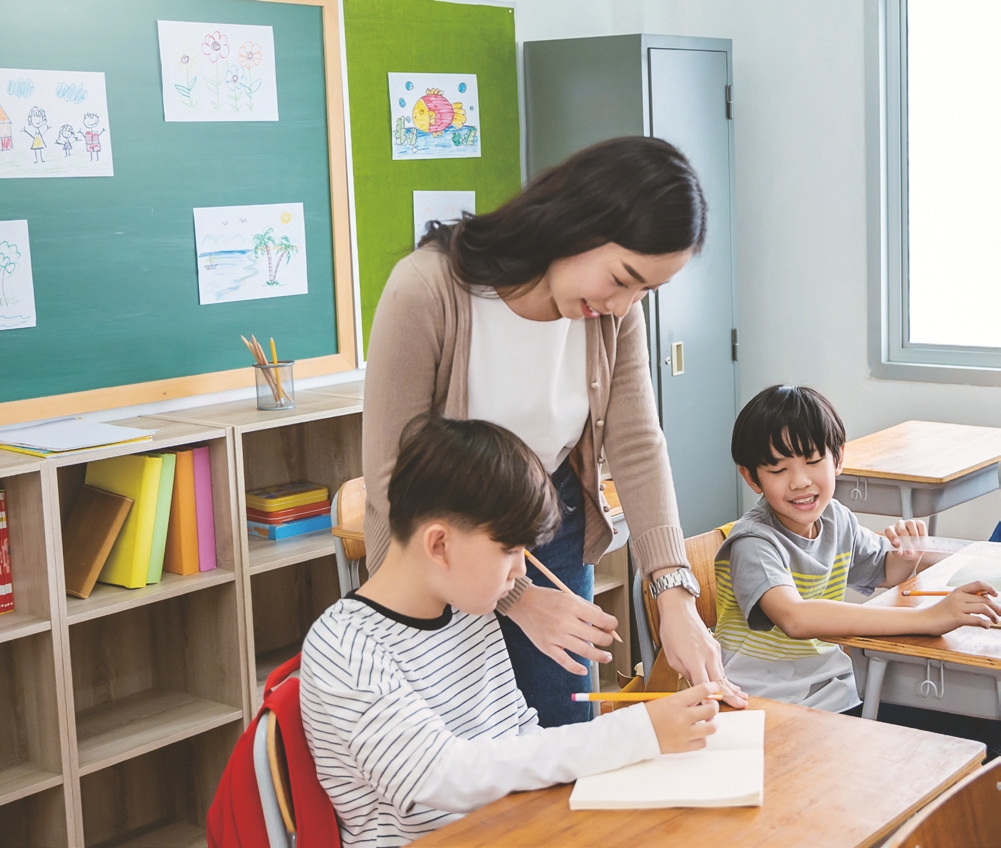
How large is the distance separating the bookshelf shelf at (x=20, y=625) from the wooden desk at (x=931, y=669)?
5.10 ft

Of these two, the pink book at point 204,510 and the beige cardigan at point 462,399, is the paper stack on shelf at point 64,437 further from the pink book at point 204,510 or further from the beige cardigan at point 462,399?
the beige cardigan at point 462,399

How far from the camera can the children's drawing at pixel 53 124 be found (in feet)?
8.75

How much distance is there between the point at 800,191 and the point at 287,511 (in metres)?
2.22

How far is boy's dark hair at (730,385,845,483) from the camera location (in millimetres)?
2213

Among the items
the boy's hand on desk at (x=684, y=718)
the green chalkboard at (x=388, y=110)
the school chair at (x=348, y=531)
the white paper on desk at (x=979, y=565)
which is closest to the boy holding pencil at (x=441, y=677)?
the boy's hand on desk at (x=684, y=718)

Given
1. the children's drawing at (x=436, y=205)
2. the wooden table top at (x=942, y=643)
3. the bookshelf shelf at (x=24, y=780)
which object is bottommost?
the bookshelf shelf at (x=24, y=780)

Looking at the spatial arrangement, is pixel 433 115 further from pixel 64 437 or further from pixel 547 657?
pixel 547 657

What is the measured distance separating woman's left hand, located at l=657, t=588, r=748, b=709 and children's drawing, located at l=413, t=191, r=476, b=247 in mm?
2309

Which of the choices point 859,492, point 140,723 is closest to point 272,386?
point 140,723

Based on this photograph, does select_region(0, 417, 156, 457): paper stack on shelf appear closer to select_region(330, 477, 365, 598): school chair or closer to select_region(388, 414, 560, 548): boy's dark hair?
select_region(330, 477, 365, 598): school chair

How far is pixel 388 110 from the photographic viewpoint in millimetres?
3598

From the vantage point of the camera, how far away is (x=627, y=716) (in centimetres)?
135

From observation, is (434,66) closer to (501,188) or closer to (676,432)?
(501,188)

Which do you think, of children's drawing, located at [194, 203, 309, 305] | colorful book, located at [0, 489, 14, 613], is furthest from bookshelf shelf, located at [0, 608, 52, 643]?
children's drawing, located at [194, 203, 309, 305]
